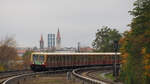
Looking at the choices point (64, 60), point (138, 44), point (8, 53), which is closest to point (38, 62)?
point (64, 60)

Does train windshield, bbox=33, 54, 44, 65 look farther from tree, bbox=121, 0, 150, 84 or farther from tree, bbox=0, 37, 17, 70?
tree, bbox=0, 37, 17, 70

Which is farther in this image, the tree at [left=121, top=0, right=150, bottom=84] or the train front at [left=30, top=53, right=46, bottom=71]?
the train front at [left=30, top=53, right=46, bottom=71]

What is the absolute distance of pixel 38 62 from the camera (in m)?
44.3

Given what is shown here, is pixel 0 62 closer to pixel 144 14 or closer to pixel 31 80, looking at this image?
pixel 31 80

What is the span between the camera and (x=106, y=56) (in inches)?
2234

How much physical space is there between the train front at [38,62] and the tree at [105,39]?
182 ft

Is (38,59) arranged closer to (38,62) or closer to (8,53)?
(38,62)

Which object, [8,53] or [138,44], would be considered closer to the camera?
A: [138,44]

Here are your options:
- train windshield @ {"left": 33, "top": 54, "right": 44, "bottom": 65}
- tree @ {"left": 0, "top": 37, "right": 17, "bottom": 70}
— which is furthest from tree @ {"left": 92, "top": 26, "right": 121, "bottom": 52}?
train windshield @ {"left": 33, "top": 54, "right": 44, "bottom": 65}

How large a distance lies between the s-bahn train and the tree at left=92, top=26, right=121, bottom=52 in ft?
141

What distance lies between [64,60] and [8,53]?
4367cm

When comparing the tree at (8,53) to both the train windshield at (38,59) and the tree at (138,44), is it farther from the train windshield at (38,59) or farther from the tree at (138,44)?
the tree at (138,44)

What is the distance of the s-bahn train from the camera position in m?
43.9

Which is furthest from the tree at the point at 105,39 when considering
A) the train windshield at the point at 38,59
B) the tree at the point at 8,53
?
the train windshield at the point at 38,59
